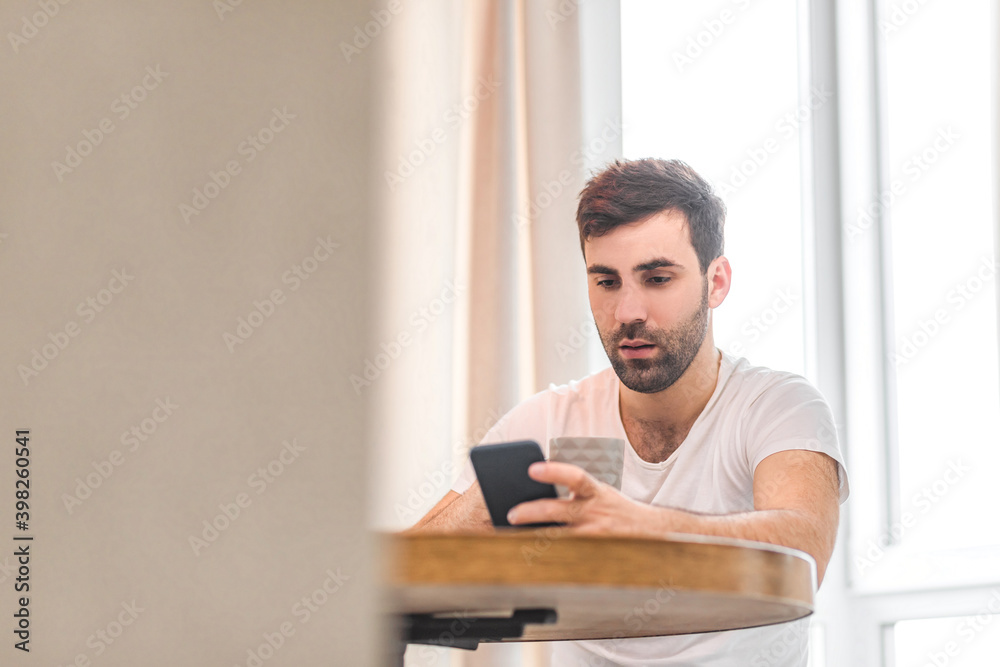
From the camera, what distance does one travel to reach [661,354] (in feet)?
6.12

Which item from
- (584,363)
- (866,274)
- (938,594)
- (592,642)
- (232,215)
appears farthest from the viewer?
(866,274)

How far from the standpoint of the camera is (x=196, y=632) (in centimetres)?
24

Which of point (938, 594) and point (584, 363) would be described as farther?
point (584, 363)

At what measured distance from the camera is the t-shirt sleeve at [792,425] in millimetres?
1502

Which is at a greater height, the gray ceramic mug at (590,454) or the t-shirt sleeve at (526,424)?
the t-shirt sleeve at (526,424)

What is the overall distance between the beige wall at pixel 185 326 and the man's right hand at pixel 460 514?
1.43 m

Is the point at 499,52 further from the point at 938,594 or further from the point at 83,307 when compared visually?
the point at 83,307

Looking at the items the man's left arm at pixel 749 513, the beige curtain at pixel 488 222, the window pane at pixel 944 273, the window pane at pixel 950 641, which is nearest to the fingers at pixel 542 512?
the man's left arm at pixel 749 513

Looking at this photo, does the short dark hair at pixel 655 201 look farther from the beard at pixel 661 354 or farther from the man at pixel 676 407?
the beard at pixel 661 354

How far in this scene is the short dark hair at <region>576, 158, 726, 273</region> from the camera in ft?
6.29

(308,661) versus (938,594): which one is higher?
(938,594)

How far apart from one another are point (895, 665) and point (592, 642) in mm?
1096

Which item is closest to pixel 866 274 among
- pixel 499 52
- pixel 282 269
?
pixel 499 52

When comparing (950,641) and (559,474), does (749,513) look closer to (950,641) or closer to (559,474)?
(559,474)
